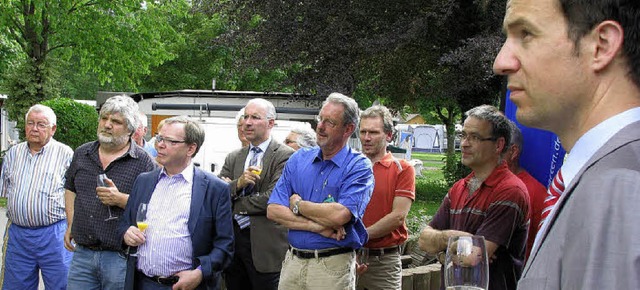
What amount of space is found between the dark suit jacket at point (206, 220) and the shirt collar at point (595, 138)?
144 inches

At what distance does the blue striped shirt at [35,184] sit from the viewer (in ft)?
21.2

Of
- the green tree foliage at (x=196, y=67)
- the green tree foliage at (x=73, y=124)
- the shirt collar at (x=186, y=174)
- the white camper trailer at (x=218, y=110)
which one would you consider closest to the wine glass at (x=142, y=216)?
the shirt collar at (x=186, y=174)

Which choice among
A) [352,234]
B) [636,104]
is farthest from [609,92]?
[352,234]

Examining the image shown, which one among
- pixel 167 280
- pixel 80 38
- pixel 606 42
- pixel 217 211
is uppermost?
pixel 80 38

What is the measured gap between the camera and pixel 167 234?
466 cm

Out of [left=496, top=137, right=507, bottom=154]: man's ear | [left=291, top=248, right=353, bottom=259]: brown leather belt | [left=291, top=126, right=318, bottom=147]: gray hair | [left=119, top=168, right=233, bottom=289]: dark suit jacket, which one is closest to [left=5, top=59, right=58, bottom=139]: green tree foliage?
[left=291, top=126, right=318, bottom=147]: gray hair

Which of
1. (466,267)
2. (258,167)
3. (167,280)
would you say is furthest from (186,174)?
(466,267)

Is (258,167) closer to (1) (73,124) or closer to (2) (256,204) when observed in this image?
(2) (256,204)

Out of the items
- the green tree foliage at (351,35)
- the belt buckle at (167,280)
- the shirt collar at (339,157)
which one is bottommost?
the belt buckle at (167,280)

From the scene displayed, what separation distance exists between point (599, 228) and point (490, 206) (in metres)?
2.86

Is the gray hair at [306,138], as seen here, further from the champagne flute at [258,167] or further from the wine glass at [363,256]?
the wine glass at [363,256]

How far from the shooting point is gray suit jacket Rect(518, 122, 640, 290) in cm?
108

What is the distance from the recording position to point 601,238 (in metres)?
1.10

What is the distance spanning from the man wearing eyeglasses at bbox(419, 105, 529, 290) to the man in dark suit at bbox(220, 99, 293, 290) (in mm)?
1852
